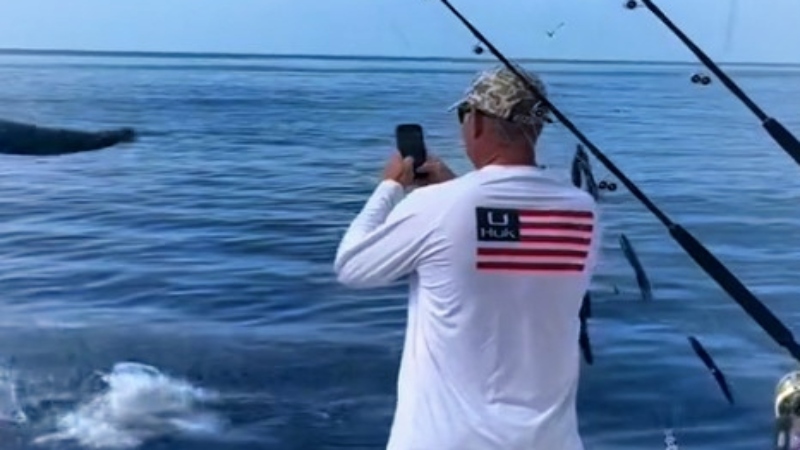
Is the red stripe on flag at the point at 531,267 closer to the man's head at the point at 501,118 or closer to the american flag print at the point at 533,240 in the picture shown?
the american flag print at the point at 533,240

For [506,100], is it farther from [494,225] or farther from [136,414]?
[136,414]

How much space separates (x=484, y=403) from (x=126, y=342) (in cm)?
183

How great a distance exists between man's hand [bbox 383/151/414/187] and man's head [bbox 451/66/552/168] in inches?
5.2

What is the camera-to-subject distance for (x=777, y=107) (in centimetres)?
328

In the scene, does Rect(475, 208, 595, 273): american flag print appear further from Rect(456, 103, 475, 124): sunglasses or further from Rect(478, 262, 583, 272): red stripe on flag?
Rect(456, 103, 475, 124): sunglasses

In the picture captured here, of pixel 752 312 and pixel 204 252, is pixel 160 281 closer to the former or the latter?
pixel 204 252

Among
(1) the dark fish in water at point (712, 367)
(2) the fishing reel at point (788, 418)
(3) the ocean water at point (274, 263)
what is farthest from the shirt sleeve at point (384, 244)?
(1) the dark fish in water at point (712, 367)

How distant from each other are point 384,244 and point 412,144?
242 mm

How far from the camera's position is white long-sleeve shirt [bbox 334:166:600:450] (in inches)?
70.8

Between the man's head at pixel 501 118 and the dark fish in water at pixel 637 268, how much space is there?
5.65 feet

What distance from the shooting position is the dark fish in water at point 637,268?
3527 millimetres

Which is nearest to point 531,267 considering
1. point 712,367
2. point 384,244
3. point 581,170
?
point 384,244

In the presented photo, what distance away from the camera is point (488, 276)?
5.93 feet

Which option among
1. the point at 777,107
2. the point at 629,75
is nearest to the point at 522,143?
the point at 629,75
